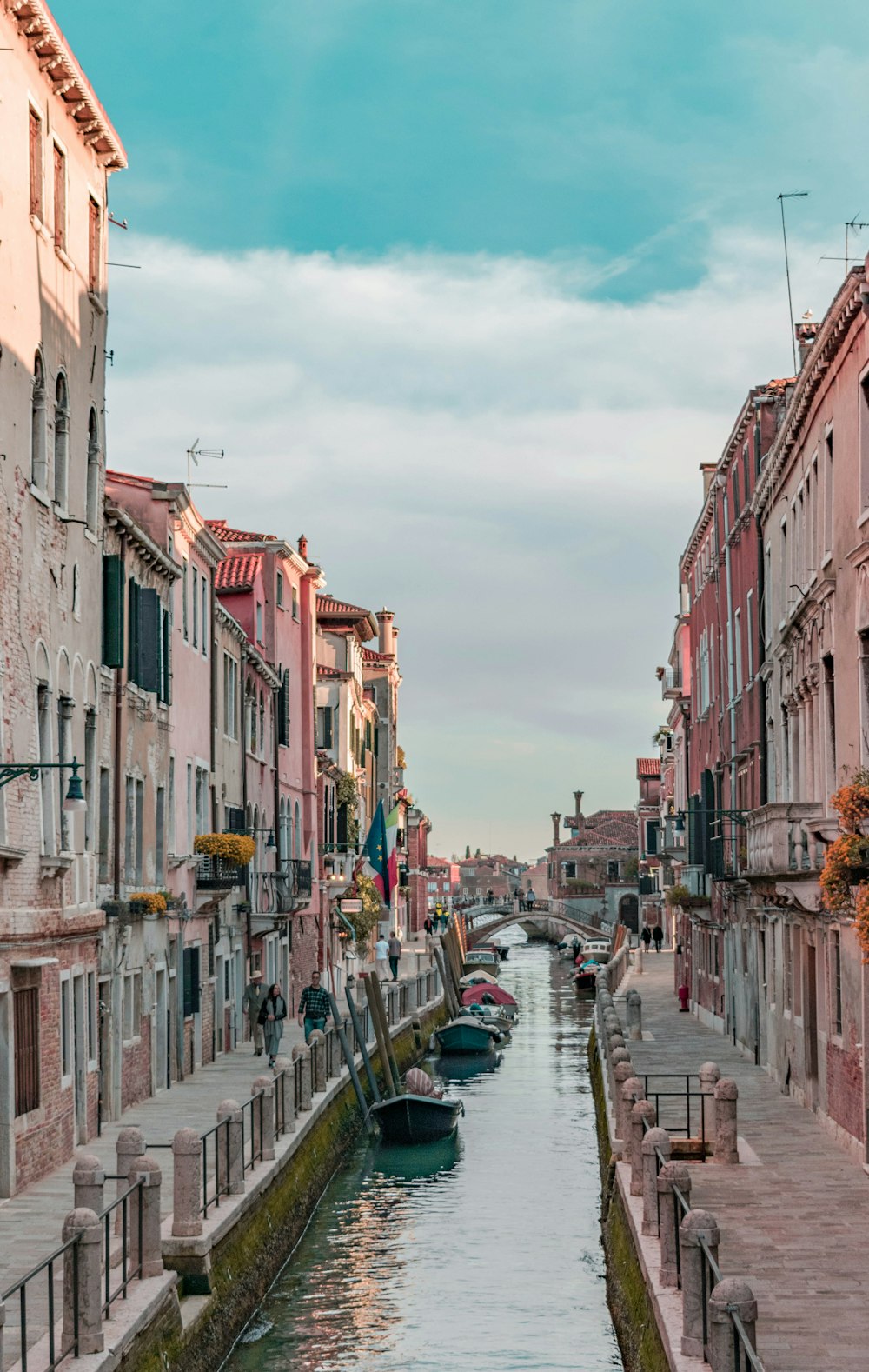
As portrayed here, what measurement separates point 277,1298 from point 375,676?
58337 millimetres

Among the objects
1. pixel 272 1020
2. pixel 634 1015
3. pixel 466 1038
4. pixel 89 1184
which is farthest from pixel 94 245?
pixel 466 1038

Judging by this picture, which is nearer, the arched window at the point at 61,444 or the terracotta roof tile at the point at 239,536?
the arched window at the point at 61,444

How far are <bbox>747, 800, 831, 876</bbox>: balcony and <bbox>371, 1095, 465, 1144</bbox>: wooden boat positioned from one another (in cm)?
795

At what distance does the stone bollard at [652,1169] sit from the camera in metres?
14.9

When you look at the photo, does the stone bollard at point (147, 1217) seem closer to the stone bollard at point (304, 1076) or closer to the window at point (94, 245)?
A: the stone bollard at point (304, 1076)

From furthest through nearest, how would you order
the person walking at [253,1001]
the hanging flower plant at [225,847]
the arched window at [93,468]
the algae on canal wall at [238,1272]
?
1. the person walking at [253,1001]
2. the hanging flower plant at [225,847]
3. the arched window at [93,468]
4. the algae on canal wall at [238,1272]

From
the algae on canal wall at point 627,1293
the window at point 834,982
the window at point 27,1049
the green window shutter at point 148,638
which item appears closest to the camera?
the algae on canal wall at point 627,1293

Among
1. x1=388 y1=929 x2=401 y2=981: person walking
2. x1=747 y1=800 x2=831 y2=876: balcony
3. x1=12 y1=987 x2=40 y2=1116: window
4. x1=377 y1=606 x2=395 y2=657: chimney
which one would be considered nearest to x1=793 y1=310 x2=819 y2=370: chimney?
x1=747 y1=800 x2=831 y2=876: balcony

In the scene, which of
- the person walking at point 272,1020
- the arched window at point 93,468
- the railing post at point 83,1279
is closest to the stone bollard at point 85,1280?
the railing post at point 83,1279

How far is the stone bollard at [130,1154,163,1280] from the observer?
13.3m

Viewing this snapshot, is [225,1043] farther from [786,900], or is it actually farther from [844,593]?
[844,593]

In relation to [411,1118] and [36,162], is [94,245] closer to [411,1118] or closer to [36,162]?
[36,162]

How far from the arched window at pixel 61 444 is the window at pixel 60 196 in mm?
1631

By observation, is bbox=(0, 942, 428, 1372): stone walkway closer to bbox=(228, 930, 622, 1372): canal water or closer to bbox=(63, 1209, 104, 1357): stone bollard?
bbox=(63, 1209, 104, 1357): stone bollard
